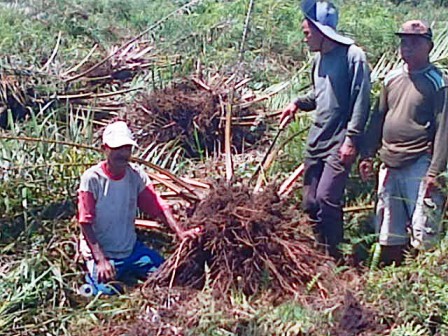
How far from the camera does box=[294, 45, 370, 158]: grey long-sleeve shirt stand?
4938 mm

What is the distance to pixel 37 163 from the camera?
18.7ft

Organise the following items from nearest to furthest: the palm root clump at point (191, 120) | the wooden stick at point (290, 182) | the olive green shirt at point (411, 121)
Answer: the olive green shirt at point (411, 121) → the wooden stick at point (290, 182) → the palm root clump at point (191, 120)

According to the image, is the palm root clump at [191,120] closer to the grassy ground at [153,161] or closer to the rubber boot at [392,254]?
the grassy ground at [153,161]

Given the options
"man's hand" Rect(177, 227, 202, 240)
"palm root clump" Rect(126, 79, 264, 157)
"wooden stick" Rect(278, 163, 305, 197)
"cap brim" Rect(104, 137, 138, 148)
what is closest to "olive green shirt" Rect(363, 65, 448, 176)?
"wooden stick" Rect(278, 163, 305, 197)

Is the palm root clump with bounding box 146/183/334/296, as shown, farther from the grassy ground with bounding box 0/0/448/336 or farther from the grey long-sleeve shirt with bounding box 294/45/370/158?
the grey long-sleeve shirt with bounding box 294/45/370/158

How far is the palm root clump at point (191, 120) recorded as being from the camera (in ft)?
23.3

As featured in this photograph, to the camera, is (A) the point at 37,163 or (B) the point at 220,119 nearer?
(A) the point at 37,163

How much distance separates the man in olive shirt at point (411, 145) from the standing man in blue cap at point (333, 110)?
0.17 m

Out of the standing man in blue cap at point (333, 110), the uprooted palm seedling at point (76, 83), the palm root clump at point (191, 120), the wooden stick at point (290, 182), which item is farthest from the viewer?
the uprooted palm seedling at point (76, 83)

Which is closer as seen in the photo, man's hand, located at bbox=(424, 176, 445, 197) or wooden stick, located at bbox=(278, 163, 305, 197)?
man's hand, located at bbox=(424, 176, 445, 197)

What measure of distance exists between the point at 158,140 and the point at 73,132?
1117 millimetres

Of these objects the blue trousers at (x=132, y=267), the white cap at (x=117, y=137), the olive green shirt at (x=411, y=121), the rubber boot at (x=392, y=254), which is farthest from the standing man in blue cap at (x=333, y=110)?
the white cap at (x=117, y=137)

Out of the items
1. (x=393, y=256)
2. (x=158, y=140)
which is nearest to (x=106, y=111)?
(x=158, y=140)

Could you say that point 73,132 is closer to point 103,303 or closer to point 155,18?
point 103,303
